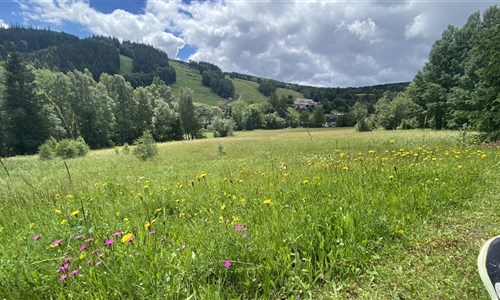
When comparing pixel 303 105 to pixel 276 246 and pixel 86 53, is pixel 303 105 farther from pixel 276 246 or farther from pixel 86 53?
pixel 276 246

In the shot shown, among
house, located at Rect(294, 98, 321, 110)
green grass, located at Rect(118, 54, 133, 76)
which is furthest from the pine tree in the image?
green grass, located at Rect(118, 54, 133, 76)

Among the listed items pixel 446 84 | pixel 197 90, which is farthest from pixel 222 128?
pixel 197 90

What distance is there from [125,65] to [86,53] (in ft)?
78.0

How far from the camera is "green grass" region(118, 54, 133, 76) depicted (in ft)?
535

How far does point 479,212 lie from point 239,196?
319 cm

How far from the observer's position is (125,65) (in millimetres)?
174875

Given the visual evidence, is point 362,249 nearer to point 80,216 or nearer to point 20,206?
point 80,216

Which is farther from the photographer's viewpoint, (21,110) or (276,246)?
(21,110)

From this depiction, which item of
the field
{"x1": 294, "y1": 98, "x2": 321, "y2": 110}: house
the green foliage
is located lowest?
the green foliage

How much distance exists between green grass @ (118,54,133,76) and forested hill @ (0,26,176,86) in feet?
8.94

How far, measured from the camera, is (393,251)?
2506 mm

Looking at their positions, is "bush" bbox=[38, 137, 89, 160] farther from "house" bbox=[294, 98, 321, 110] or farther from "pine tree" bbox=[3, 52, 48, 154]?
"house" bbox=[294, 98, 321, 110]

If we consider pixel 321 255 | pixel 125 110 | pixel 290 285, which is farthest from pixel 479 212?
pixel 125 110

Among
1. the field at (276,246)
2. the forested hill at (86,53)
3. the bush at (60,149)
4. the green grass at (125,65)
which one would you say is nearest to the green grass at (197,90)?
the forested hill at (86,53)
